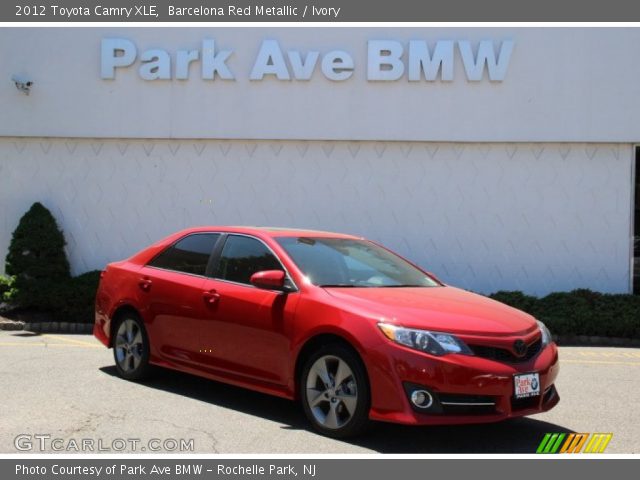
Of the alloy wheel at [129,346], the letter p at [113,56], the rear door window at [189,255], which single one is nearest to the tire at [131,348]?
the alloy wheel at [129,346]

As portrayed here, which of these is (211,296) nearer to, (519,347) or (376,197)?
(519,347)

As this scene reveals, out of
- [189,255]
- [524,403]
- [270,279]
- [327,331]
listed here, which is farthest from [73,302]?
[524,403]

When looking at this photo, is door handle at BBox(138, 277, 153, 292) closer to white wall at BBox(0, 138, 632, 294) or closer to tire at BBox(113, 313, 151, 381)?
tire at BBox(113, 313, 151, 381)

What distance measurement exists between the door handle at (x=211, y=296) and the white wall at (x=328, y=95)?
6794mm

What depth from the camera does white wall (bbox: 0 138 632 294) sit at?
510 inches

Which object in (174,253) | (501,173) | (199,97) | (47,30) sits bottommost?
(174,253)

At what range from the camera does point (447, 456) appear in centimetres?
542

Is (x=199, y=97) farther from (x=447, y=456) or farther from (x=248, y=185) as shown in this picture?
(x=447, y=456)

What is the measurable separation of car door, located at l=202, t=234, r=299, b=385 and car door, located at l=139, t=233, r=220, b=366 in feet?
0.55

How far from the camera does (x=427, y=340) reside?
5348mm

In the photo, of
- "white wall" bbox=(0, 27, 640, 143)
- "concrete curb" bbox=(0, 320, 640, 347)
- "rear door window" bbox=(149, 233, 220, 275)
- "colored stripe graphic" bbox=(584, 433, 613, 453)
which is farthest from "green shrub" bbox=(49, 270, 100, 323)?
"colored stripe graphic" bbox=(584, 433, 613, 453)

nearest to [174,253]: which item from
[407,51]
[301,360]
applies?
[301,360]

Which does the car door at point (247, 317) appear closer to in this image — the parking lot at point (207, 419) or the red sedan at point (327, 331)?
the red sedan at point (327, 331)

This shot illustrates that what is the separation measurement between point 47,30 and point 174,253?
7.87 meters
